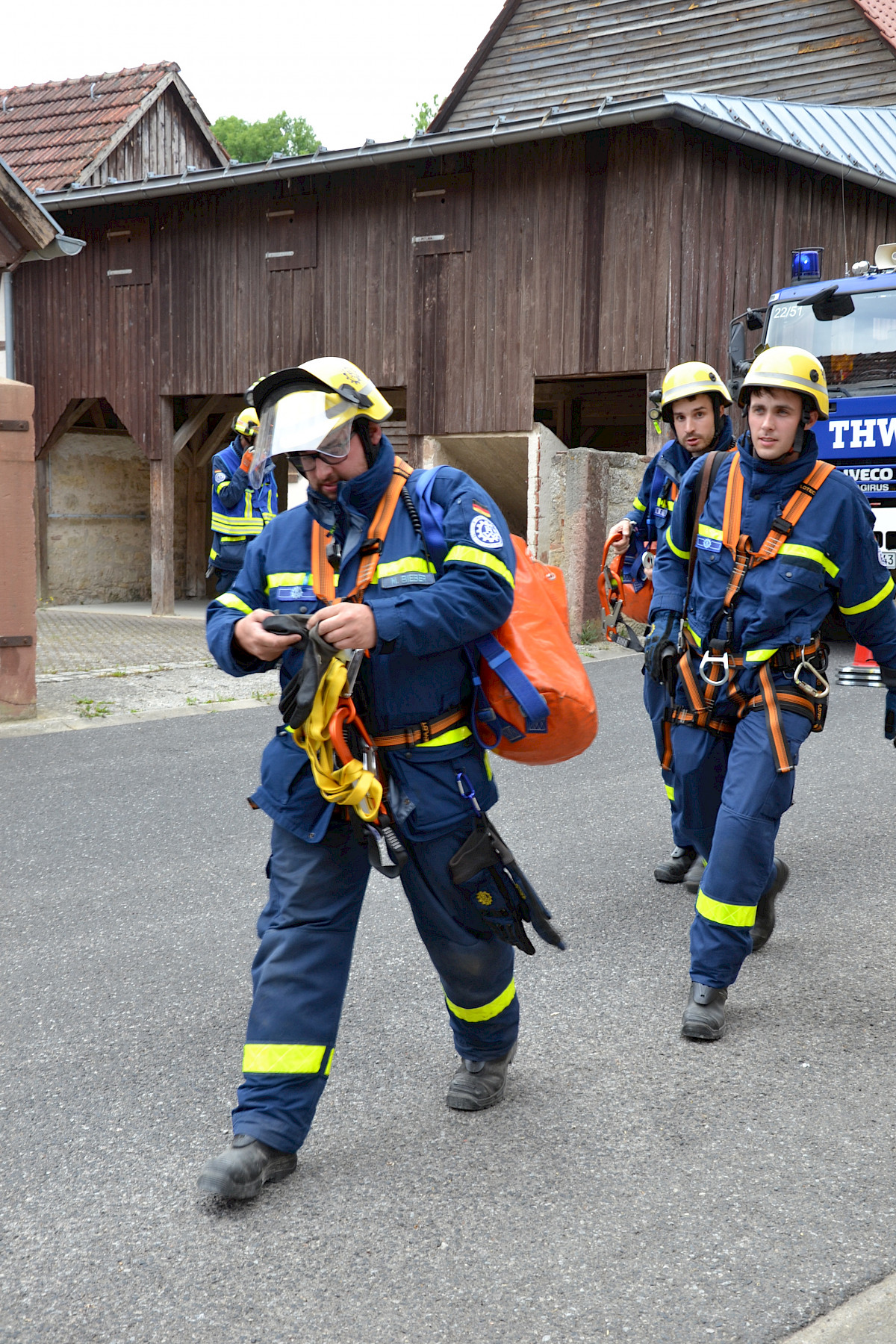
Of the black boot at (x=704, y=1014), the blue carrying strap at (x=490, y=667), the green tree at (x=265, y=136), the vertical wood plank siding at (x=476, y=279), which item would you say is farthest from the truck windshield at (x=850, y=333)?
the green tree at (x=265, y=136)

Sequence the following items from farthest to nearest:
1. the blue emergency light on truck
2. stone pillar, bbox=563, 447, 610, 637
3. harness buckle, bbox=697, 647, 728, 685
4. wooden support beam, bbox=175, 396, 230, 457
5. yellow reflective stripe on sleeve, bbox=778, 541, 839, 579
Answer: wooden support beam, bbox=175, 396, 230, 457
stone pillar, bbox=563, 447, 610, 637
the blue emergency light on truck
harness buckle, bbox=697, 647, 728, 685
yellow reflective stripe on sleeve, bbox=778, 541, 839, 579

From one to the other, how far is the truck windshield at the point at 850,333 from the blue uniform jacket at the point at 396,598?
26.0 feet

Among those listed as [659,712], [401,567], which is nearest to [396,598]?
[401,567]

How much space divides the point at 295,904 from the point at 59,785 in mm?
4446

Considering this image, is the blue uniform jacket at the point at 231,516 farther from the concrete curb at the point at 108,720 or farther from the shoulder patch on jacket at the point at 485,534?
the shoulder patch on jacket at the point at 485,534

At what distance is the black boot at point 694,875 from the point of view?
5.25 metres

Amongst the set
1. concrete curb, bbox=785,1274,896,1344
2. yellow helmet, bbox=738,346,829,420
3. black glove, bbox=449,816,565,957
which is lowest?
concrete curb, bbox=785,1274,896,1344

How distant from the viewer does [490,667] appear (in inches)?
117

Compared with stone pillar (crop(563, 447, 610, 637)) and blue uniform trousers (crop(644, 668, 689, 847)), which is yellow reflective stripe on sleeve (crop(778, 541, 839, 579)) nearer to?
blue uniform trousers (crop(644, 668, 689, 847))

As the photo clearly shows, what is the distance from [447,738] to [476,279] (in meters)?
13.5

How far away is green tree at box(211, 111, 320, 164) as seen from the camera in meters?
56.7

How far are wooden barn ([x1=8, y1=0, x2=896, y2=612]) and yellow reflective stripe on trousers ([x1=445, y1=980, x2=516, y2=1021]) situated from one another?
10.8m

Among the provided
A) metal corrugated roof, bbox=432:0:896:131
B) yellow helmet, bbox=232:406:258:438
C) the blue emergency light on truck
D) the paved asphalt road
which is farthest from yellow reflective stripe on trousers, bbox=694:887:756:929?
metal corrugated roof, bbox=432:0:896:131

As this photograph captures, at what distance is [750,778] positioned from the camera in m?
3.84
